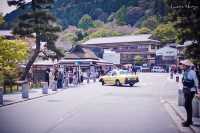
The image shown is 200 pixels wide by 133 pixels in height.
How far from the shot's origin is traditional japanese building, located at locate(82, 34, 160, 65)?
106 metres

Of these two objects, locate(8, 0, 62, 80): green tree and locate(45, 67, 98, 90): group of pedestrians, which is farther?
locate(8, 0, 62, 80): green tree

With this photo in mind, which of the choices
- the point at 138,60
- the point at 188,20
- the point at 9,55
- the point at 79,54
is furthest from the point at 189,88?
the point at 138,60

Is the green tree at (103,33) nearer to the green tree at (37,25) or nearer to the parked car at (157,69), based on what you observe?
the parked car at (157,69)

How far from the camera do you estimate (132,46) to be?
109 m

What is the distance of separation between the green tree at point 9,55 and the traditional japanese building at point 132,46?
240ft

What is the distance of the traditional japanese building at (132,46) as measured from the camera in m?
106

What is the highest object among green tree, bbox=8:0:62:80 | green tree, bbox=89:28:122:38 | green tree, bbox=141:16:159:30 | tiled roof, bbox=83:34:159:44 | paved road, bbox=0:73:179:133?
green tree, bbox=141:16:159:30

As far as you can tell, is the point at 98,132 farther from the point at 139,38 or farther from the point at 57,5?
the point at 57,5

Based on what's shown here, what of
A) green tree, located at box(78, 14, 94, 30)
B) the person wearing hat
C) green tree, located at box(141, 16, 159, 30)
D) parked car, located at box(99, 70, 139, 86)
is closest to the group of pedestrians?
parked car, located at box(99, 70, 139, 86)

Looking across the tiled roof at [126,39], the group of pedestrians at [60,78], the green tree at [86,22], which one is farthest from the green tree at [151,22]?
the group of pedestrians at [60,78]

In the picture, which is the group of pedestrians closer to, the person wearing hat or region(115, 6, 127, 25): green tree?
the person wearing hat

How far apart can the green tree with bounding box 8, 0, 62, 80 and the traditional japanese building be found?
6484 centimetres

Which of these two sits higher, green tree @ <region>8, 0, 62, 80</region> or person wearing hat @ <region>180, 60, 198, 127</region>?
green tree @ <region>8, 0, 62, 80</region>

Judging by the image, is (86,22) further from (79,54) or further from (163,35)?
(79,54)
